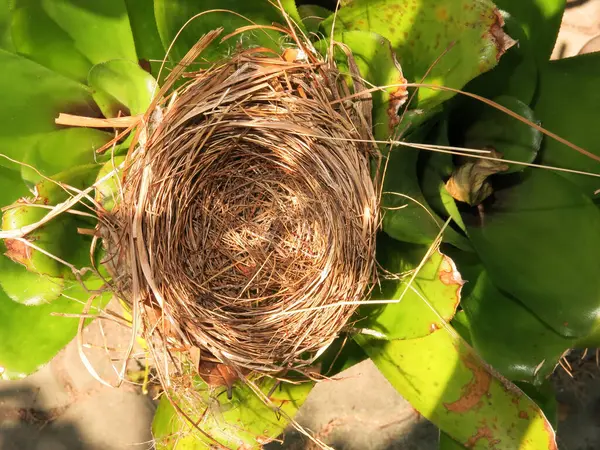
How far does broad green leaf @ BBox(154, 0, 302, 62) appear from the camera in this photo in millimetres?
630

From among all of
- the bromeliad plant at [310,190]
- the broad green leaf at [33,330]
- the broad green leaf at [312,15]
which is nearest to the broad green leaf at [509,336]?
the bromeliad plant at [310,190]

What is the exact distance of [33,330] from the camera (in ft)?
2.49

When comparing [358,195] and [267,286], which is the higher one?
[358,195]

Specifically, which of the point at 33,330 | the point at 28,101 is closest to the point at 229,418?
the point at 33,330

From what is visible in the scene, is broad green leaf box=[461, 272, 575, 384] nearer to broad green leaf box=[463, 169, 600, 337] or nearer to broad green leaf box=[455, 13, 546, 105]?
broad green leaf box=[463, 169, 600, 337]

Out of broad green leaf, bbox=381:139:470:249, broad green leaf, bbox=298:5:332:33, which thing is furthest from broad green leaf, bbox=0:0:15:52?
broad green leaf, bbox=381:139:470:249

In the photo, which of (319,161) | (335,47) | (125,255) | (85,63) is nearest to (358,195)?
(319,161)

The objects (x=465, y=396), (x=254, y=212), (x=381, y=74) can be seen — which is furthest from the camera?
(x=254, y=212)

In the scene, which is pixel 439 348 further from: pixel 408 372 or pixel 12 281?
pixel 12 281

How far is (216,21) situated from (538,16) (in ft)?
1.46

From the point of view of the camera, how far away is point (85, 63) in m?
0.72

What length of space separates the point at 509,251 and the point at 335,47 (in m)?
0.35

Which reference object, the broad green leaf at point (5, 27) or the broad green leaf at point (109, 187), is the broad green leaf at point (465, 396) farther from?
the broad green leaf at point (5, 27)

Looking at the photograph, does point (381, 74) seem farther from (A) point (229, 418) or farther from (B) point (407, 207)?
(A) point (229, 418)
